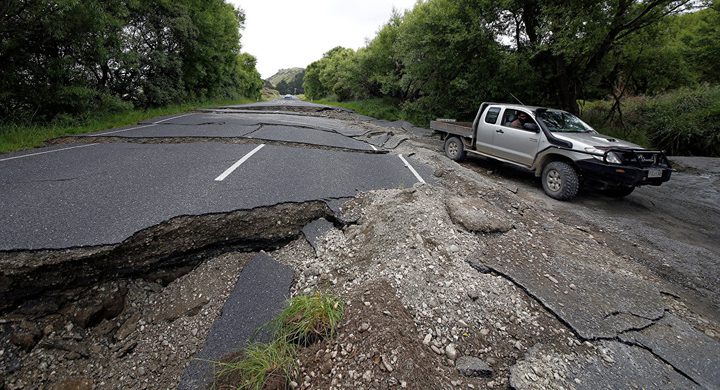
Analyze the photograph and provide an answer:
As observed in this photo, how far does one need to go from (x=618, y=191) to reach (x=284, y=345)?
7.87m

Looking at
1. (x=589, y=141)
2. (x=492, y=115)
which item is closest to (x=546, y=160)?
(x=589, y=141)

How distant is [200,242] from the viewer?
347cm

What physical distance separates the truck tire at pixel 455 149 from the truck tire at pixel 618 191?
11.7 feet

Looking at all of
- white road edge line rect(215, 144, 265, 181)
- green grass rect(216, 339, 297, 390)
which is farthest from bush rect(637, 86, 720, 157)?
green grass rect(216, 339, 297, 390)

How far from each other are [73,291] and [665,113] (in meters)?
17.2

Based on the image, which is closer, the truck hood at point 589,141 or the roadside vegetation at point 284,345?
the roadside vegetation at point 284,345

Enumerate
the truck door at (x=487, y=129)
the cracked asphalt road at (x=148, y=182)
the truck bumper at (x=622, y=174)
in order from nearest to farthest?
the cracked asphalt road at (x=148, y=182) < the truck bumper at (x=622, y=174) < the truck door at (x=487, y=129)

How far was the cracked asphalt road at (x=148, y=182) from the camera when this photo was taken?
10.8ft

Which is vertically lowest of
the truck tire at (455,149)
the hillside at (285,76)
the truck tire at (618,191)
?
the truck tire at (618,191)

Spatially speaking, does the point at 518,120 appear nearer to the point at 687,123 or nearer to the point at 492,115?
the point at 492,115

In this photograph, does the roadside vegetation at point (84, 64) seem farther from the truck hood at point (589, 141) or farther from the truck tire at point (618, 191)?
the truck tire at point (618, 191)

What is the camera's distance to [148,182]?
183 inches

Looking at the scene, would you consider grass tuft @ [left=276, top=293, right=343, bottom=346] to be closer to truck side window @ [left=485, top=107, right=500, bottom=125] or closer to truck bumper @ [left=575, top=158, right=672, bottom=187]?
truck bumper @ [left=575, top=158, right=672, bottom=187]

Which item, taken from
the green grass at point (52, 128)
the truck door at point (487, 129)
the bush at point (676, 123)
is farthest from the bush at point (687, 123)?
the green grass at point (52, 128)
